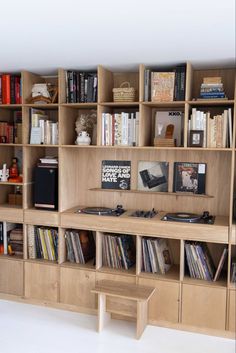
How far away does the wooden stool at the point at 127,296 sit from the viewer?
2.98m

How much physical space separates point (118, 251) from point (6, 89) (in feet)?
5.79

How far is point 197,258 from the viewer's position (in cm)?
312

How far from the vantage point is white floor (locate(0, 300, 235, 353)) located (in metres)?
2.85

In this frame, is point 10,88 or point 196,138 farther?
point 10,88

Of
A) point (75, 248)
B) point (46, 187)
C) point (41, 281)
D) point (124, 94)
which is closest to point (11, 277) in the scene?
point (41, 281)

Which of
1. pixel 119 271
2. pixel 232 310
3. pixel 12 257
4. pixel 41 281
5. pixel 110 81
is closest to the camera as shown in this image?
pixel 232 310

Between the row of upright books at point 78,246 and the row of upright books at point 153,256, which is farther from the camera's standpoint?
the row of upright books at point 78,246

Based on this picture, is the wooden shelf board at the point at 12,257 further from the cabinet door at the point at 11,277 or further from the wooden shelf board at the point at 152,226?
the wooden shelf board at the point at 152,226

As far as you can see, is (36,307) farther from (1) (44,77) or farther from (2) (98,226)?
(1) (44,77)

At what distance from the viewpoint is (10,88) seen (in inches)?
140

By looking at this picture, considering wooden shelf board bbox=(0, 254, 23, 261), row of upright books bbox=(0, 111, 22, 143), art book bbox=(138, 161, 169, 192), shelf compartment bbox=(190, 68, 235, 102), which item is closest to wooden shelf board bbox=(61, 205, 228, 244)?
art book bbox=(138, 161, 169, 192)

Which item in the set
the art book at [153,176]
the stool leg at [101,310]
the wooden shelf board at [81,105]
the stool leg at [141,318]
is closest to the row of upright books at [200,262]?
the stool leg at [141,318]

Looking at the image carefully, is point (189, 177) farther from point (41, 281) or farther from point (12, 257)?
point (12, 257)

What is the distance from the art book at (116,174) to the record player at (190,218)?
529mm
